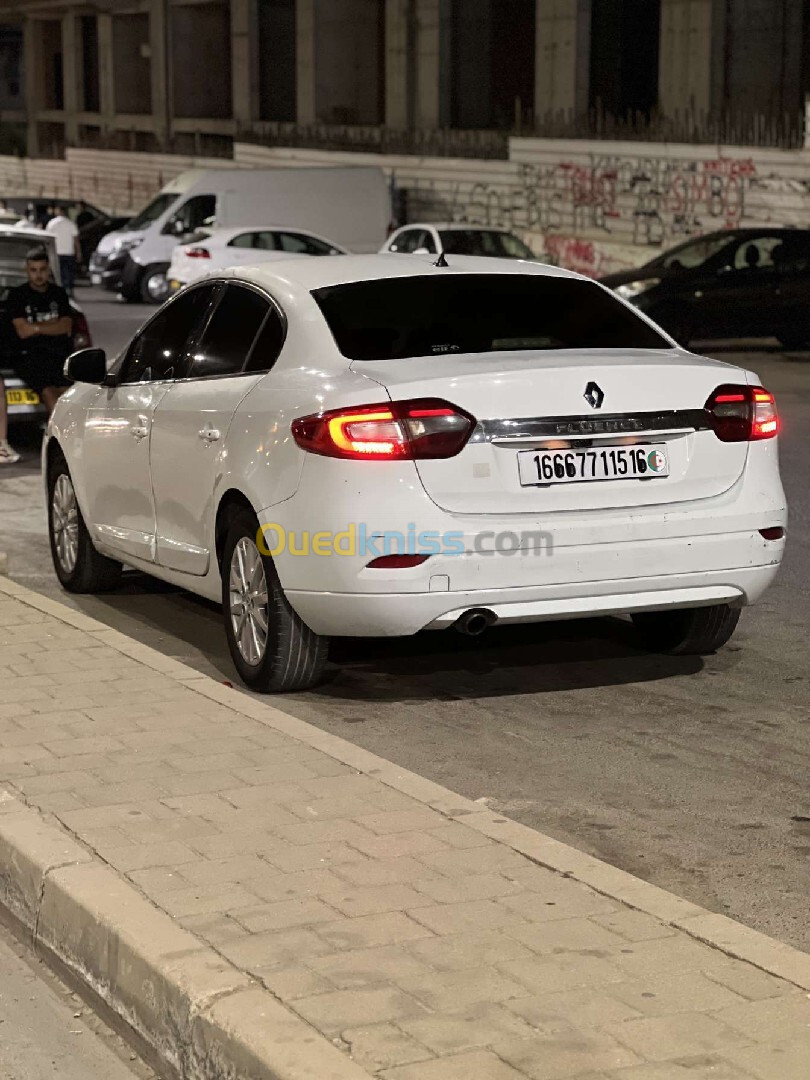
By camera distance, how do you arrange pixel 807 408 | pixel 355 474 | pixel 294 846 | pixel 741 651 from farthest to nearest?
pixel 807 408, pixel 741 651, pixel 355 474, pixel 294 846

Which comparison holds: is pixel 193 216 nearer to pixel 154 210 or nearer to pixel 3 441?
pixel 154 210

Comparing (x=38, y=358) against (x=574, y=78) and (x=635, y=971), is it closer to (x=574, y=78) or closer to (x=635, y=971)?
(x=635, y=971)

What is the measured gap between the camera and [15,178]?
231 feet

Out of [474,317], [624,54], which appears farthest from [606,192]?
[474,317]

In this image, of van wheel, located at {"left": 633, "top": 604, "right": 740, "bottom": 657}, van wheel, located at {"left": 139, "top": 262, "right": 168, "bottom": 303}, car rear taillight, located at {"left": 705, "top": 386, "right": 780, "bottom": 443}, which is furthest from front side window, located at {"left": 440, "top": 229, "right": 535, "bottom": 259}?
car rear taillight, located at {"left": 705, "top": 386, "right": 780, "bottom": 443}

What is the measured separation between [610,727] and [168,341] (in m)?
2.92

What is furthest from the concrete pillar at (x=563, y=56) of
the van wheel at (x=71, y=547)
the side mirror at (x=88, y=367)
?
the side mirror at (x=88, y=367)

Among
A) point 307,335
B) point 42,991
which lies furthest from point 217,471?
point 42,991

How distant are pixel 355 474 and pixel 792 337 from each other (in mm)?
18875

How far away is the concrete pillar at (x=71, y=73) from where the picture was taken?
228 ft

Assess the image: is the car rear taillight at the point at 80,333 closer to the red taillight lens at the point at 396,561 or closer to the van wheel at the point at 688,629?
the van wheel at the point at 688,629

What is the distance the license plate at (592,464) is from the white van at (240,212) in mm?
28805

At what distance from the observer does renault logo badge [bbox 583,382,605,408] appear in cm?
684

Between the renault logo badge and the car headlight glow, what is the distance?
18.0 metres
